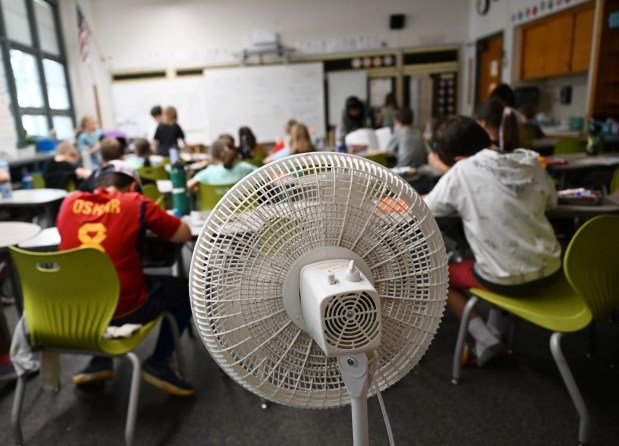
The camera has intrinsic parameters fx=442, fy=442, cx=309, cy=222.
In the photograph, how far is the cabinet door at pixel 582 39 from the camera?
189 inches

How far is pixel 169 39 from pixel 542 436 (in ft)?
24.9

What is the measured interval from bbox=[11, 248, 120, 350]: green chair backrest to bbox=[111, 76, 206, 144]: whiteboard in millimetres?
6461

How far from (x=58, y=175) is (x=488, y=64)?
239 inches

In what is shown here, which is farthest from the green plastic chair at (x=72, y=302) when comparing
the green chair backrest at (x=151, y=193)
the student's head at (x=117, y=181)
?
the green chair backrest at (x=151, y=193)

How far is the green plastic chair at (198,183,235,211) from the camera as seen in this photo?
2.61 metres

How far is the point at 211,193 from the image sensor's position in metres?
2.67

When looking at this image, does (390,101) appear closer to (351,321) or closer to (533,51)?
(533,51)

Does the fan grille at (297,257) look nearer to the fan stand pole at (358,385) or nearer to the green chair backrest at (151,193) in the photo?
the fan stand pole at (358,385)

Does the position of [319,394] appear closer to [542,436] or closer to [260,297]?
[260,297]

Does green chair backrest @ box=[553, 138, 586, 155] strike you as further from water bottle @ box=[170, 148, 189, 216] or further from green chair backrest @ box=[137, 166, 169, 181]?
green chair backrest @ box=[137, 166, 169, 181]

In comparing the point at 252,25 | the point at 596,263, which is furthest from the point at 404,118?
the point at 252,25

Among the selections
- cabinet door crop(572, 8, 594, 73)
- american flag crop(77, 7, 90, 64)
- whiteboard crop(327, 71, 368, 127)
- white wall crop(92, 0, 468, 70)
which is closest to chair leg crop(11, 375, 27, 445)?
cabinet door crop(572, 8, 594, 73)

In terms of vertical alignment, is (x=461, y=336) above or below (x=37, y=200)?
below

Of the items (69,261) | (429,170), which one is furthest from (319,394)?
(429,170)
